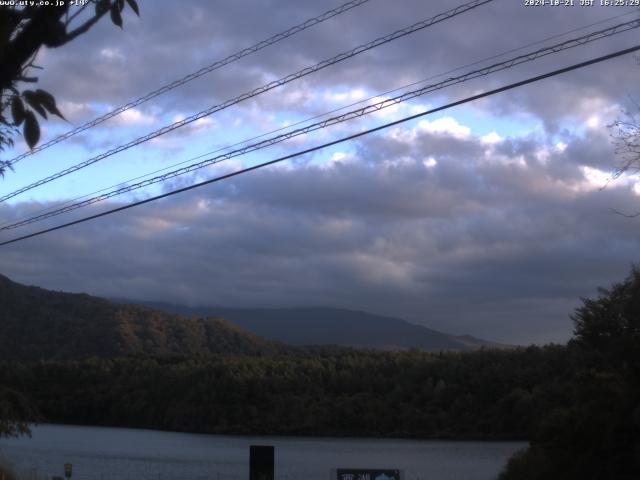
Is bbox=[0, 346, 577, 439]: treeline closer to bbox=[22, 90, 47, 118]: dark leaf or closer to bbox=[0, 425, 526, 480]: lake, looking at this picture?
bbox=[0, 425, 526, 480]: lake

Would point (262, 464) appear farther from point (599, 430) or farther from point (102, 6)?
point (102, 6)

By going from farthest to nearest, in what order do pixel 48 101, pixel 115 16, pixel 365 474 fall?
pixel 365 474 → pixel 115 16 → pixel 48 101

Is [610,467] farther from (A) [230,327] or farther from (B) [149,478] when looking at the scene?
(A) [230,327]

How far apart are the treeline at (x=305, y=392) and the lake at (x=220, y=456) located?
153 inches

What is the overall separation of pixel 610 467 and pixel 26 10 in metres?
12.8

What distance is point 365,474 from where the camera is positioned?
17.5m

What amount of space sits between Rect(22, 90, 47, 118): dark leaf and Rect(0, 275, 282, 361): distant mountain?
7597 cm

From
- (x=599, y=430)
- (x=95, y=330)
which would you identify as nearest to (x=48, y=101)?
(x=599, y=430)

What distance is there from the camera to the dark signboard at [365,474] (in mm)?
17297

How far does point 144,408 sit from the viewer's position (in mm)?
79812

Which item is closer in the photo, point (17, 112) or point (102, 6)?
point (17, 112)

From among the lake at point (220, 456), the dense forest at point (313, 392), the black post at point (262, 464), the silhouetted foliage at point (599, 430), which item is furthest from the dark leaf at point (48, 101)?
the dense forest at point (313, 392)

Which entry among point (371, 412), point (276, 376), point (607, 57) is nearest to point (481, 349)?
point (371, 412)

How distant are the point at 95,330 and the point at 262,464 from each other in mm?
82834
